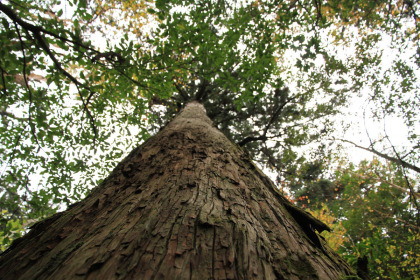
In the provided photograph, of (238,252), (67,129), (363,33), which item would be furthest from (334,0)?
(67,129)

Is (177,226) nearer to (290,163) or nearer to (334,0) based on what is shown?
(334,0)

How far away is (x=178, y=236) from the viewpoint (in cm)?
71

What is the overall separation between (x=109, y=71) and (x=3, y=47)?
1170 mm

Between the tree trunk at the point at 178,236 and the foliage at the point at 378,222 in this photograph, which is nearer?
the tree trunk at the point at 178,236

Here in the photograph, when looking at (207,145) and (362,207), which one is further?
(362,207)

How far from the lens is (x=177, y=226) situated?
29.9 inches

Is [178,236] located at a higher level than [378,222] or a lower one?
lower

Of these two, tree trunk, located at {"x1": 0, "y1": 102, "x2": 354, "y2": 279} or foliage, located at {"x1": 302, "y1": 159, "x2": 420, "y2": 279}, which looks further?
foliage, located at {"x1": 302, "y1": 159, "x2": 420, "y2": 279}

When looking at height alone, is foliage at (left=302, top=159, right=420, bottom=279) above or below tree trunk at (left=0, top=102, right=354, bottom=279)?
above

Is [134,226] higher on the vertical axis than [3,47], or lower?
lower

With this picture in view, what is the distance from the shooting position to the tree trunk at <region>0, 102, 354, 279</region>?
0.61 m

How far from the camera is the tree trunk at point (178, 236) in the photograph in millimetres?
607

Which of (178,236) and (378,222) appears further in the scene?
(378,222)

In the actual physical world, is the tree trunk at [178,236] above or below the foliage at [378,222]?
below
